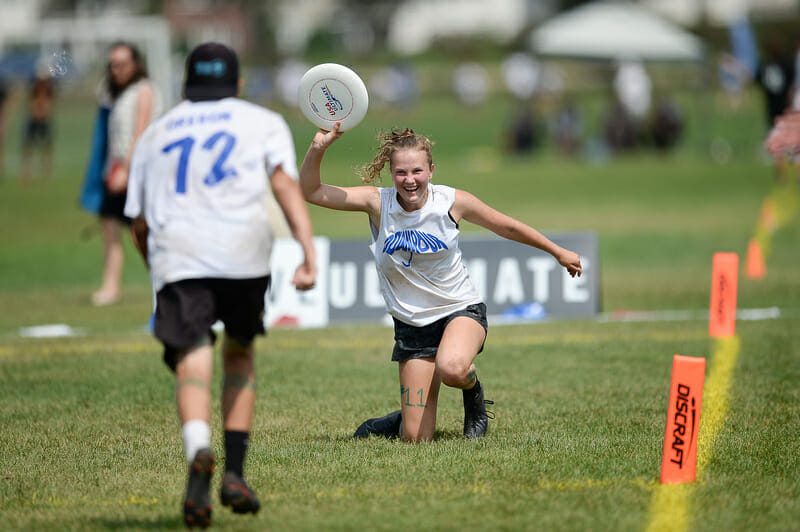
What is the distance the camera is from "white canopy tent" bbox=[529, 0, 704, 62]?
36594 mm

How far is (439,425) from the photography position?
20.6 feet

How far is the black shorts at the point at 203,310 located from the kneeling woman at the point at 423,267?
1246 mm

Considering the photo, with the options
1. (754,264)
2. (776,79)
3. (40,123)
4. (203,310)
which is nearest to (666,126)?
(40,123)

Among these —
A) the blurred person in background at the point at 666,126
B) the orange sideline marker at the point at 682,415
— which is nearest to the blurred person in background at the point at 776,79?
the orange sideline marker at the point at 682,415

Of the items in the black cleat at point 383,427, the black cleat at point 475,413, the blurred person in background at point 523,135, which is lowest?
the black cleat at point 383,427

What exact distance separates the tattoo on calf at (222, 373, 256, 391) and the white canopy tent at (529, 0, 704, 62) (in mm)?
33876

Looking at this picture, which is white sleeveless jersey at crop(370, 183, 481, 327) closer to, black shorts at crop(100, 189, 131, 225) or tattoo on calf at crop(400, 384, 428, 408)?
tattoo on calf at crop(400, 384, 428, 408)

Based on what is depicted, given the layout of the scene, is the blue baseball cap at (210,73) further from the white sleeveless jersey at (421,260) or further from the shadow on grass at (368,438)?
the shadow on grass at (368,438)

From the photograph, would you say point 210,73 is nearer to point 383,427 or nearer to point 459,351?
point 459,351

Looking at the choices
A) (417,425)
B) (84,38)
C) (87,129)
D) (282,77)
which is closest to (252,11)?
(282,77)

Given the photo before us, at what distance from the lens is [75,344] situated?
9.13m

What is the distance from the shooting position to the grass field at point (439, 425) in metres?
4.46

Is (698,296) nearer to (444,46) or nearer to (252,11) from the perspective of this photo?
(444,46)

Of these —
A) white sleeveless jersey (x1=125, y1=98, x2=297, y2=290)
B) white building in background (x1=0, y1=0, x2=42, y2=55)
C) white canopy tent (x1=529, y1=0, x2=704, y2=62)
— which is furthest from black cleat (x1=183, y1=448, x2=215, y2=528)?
white building in background (x1=0, y1=0, x2=42, y2=55)
